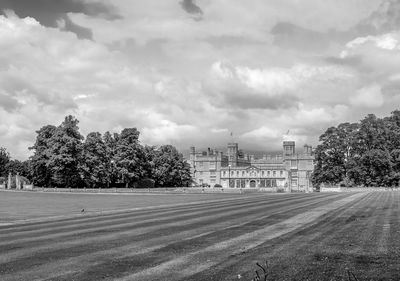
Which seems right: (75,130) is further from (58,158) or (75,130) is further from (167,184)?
(167,184)

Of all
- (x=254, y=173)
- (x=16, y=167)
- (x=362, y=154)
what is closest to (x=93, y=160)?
(x=16, y=167)

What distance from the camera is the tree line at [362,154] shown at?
103562 mm

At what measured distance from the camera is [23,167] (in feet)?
458

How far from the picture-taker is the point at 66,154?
96250mm

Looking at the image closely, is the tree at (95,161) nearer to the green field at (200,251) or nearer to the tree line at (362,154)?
the tree line at (362,154)

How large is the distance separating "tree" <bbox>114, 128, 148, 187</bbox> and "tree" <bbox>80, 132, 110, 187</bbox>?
304 cm

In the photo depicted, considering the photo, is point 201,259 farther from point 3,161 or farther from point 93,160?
point 3,161

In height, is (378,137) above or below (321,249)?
above

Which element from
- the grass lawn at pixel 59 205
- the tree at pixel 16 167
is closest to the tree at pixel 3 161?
the tree at pixel 16 167

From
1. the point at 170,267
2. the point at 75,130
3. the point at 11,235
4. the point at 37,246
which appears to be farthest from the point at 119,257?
the point at 75,130

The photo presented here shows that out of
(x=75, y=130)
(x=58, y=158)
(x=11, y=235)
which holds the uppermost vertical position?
(x=75, y=130)

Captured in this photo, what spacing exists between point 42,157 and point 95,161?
1139cm

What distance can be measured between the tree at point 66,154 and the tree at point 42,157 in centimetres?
197

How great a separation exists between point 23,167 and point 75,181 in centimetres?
4702
